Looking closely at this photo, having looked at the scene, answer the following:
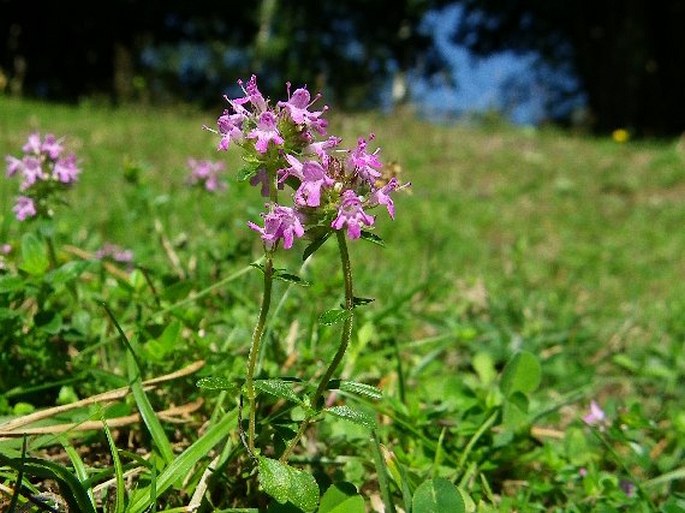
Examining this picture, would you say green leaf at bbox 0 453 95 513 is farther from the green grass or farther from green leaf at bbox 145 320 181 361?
green leaf at bbox 145 320 181 361

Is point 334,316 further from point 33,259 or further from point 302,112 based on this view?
point 33,259

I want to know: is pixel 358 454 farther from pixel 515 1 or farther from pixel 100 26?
pixel 100 26

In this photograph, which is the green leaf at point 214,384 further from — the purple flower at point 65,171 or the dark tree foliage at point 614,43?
the dark tree foliage at point 614,43

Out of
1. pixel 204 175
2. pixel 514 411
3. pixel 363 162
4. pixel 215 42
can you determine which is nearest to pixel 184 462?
pixel 363 162

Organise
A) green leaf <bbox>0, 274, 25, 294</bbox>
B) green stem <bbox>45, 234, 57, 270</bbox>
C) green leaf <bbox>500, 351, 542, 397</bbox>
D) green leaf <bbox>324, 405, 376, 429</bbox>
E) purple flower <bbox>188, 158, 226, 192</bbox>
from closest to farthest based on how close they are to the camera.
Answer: green leaf <bbox>324, 405, 376, 429</bbox>
green leaf <bbox>0, 274, 25, 294</bbox>
green leaf <bbox>500, 351, 542, 397</bbox>
green stem <bbox>45, 234, 57, 270</bbox>
purple flower <bbox>188, 158, 226, 192</bbox>

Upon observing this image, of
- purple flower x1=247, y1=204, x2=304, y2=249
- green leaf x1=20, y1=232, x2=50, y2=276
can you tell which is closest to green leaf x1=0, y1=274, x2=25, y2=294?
green leaf x1=20, y1=232, x2=50, y2=276

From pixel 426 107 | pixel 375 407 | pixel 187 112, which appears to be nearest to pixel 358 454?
pixel 375 407

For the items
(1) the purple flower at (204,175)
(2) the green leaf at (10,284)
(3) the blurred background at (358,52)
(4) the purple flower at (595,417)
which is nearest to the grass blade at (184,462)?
(2) the green leaf at (10,284)
